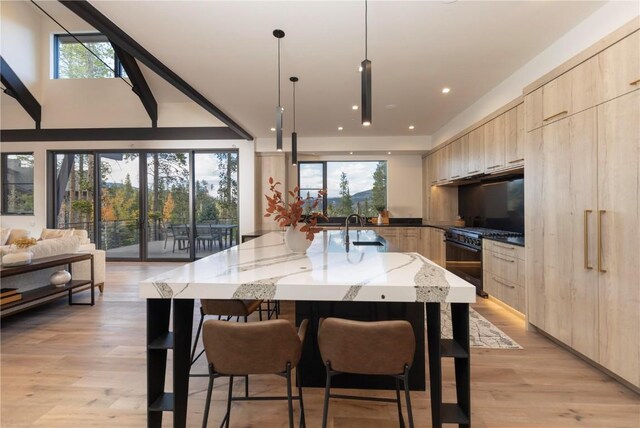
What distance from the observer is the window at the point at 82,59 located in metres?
6.27

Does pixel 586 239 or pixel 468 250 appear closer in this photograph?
pixel 586 239

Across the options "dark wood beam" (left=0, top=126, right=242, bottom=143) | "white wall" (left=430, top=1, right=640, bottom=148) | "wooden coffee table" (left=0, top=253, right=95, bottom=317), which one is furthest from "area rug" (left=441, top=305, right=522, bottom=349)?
"dark wood beam" (left=0, top=126, right=242, bottom=143)

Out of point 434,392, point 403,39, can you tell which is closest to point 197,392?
point 434,392

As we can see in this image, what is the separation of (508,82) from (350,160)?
12.6ft

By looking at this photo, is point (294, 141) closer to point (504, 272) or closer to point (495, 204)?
point (504, 272)

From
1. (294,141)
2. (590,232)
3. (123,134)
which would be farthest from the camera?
(123,134)

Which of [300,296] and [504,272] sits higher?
[300,296]

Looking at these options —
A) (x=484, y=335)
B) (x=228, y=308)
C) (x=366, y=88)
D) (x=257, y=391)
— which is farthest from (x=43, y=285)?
(x=484, y=335)

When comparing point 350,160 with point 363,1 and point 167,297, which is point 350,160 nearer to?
point 363,1

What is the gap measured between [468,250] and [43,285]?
566 centimetres

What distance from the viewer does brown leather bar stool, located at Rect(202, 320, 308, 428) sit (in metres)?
1.23

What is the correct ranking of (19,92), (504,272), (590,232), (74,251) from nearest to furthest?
(590,232) → (504,272) → (74,251) → (19,92)

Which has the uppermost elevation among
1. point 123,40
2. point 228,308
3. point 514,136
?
point 123,40

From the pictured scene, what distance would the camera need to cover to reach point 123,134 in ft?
20.7
